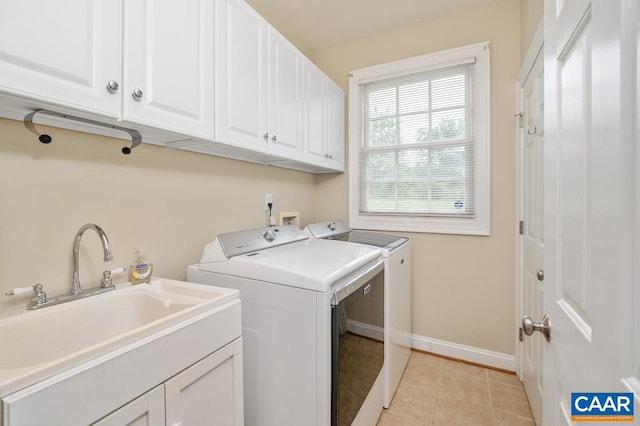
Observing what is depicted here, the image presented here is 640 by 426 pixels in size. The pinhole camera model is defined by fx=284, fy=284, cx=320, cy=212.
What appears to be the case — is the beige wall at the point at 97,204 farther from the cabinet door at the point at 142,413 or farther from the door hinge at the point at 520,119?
the door hinge at the point at 520,119

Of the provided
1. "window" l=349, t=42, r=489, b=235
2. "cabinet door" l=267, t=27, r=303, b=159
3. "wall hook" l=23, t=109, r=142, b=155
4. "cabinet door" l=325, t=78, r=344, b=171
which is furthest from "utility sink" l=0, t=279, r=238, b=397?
"window" l=349, t=42, r=489, b=235

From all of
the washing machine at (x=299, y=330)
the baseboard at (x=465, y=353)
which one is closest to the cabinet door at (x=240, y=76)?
the washing machine at (x=299, y=330)

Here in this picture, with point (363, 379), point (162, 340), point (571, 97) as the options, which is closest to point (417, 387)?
point (363, 379)

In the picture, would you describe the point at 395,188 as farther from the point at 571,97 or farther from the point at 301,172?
the point at 571,97

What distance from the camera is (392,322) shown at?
186 cm

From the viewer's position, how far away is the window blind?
2.30 m

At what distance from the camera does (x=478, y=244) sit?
226 cm

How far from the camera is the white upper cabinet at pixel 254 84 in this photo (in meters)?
1.37

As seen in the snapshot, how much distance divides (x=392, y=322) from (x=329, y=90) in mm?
1862

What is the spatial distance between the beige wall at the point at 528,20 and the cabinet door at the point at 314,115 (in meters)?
1.37

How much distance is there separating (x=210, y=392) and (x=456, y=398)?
66.1 inches

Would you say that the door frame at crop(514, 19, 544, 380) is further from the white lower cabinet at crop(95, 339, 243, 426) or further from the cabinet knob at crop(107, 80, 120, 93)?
the cabinet knob at crop(107, 80, 120, 93)

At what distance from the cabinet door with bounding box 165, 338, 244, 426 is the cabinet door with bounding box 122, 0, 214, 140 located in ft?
2.92

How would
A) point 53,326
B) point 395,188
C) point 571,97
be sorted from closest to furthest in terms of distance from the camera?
point 571,97 → point 53,326 → point 395,188
